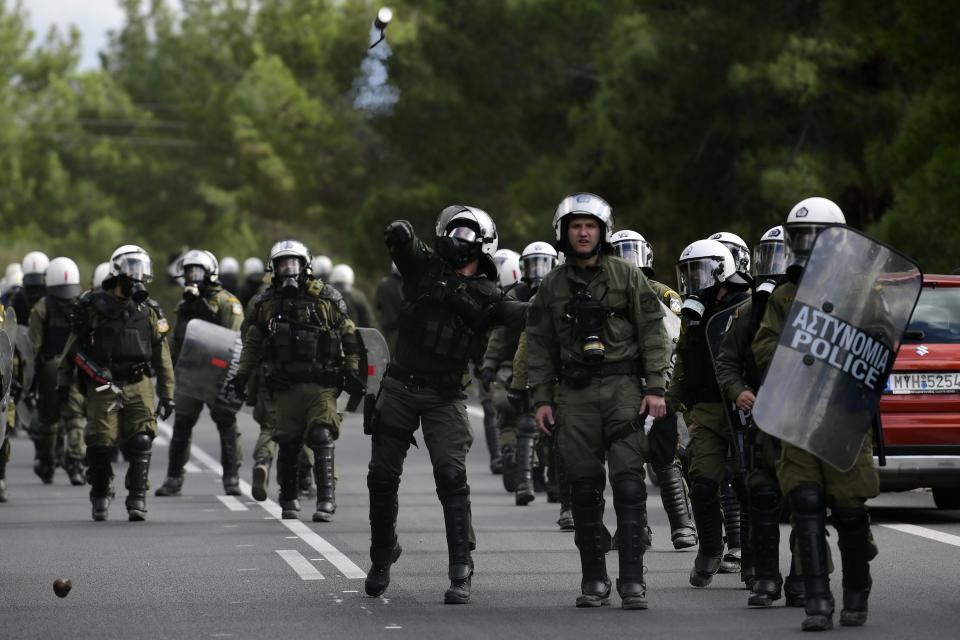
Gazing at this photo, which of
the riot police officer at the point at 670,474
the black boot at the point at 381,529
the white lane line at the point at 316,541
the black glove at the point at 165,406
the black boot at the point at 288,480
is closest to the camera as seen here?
the black boot at the point at 381,529

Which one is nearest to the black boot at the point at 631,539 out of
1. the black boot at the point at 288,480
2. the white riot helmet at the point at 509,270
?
the black boot at the point at 288,480

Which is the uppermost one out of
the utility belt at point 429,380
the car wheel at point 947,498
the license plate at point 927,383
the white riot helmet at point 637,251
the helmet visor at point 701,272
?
the white riot helmet at point 637,251

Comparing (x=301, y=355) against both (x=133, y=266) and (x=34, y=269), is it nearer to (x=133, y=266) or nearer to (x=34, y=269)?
(x=133, y=266)

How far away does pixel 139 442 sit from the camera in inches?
565

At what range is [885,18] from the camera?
77.6 feet

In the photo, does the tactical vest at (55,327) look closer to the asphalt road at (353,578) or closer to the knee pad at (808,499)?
the asphalt road at (353,578)

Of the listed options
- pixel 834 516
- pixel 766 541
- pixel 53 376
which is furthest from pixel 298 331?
pixel 834 516

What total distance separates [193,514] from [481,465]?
17.9 feet

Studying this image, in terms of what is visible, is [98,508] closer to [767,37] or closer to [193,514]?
[193,514]

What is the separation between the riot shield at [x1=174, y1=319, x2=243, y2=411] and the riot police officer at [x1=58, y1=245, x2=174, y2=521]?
1.89m

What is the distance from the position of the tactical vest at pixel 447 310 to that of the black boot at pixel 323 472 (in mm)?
4076

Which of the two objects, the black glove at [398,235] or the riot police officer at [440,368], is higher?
the black glove at [398,235]

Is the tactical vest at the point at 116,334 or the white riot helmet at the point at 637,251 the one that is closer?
the white riot helmet at the point at 637,251

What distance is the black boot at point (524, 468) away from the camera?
1541cm
